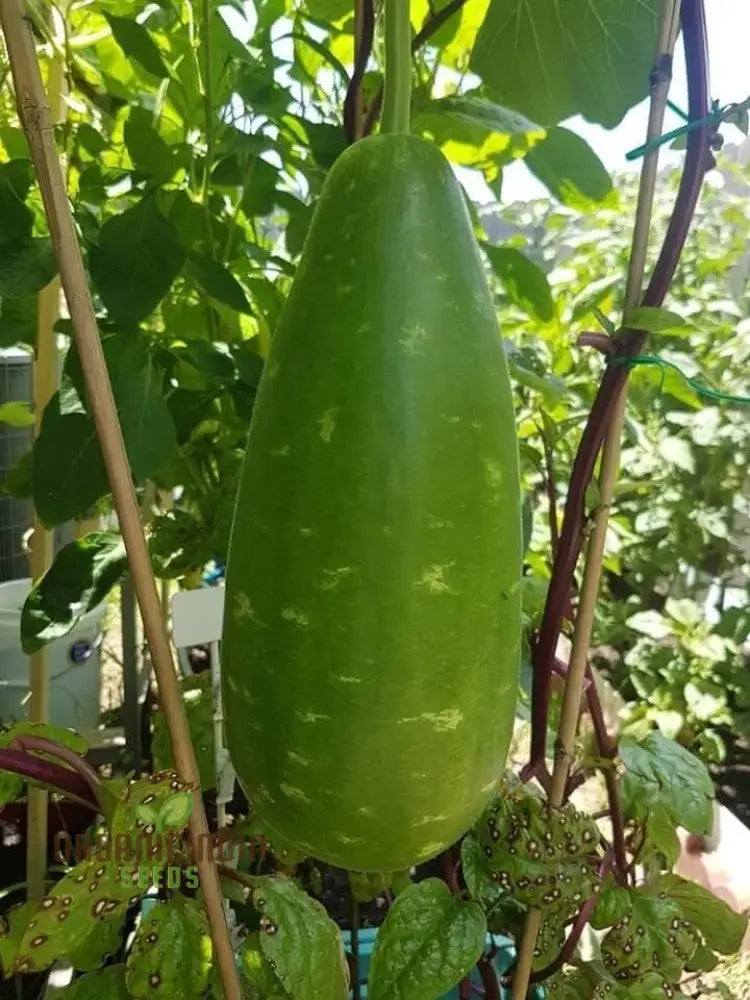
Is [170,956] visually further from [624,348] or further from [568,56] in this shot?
[568,56]

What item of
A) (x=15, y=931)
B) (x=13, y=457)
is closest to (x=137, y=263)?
(x=15, y=931)

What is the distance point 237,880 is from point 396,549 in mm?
259

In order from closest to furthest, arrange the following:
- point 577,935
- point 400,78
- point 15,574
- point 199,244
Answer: point 400,78
point 577,935
point 199,244
point 15,574

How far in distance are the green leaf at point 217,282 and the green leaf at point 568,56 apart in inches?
9.0

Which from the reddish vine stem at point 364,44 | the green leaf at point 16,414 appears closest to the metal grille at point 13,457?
the green leaf at point 16,414

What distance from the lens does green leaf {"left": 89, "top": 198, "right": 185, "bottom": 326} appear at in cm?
59

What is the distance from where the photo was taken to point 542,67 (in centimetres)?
54

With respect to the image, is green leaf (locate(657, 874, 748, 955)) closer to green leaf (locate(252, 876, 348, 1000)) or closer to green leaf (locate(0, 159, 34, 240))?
green leaf (locate(252, 876, 348, 1000))

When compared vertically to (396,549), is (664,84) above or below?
above

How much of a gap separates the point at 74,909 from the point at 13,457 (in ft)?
6.19

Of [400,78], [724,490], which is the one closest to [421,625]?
[400,78]

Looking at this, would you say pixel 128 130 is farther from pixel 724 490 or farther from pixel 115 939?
pixel 724 490

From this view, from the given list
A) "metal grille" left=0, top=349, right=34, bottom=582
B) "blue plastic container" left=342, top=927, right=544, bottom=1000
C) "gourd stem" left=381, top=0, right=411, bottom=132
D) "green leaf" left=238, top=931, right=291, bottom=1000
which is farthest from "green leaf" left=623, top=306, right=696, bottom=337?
"metal grille" left=0, top=349, right=34, bottom=582

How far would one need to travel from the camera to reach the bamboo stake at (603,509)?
1.45 feet
